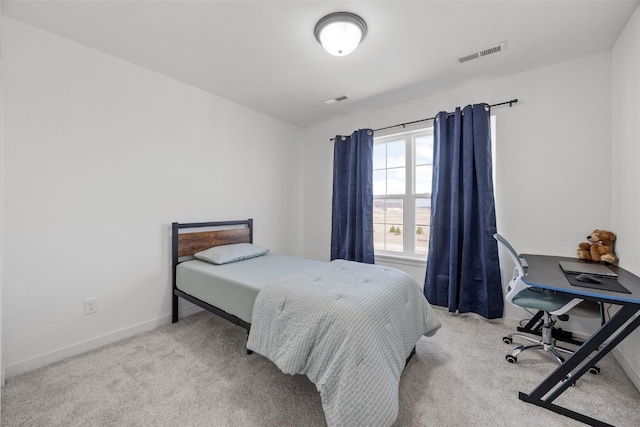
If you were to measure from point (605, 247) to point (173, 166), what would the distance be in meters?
3.85

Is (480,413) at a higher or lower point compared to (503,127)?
lower

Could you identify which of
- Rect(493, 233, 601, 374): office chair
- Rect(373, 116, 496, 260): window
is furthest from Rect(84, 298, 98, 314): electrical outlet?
Rect(493, 233, 601, 374): office chair

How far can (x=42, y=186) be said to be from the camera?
1907 millimetres

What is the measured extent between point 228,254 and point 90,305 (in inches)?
44.4

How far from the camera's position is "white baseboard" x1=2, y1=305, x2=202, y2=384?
5.89 feet

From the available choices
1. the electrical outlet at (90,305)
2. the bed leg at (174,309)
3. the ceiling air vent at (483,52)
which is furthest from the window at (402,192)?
the electrical outlet at (90,305)

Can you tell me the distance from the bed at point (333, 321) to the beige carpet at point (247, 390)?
10.0 inches

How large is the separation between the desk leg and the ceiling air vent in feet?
6.43

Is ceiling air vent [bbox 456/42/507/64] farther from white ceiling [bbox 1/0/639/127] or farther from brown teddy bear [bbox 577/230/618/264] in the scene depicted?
brown teddy bear [bbox 577/230/618/264]

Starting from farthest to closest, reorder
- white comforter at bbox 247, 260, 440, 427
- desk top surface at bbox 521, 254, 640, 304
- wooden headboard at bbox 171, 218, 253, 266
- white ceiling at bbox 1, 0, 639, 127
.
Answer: wooden headboard at bbox 171, 218, 253, 266, white ceiling at bbox 1, 0, 639, 127, desk top surface at bbox 521, 254, 640, 304, white comforter at bbox 247, 260, 440, 427

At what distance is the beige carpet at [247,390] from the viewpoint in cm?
143

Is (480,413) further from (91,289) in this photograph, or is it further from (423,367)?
(91,289)

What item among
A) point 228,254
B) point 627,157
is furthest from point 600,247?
point 228,254

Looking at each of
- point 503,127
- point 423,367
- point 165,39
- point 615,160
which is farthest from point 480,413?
point 165,39
